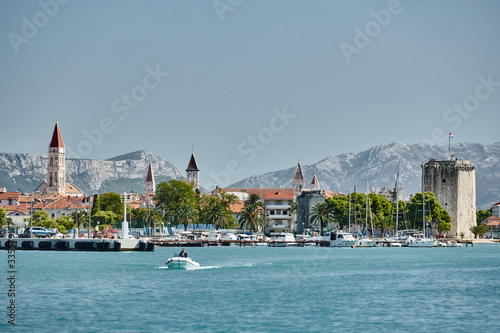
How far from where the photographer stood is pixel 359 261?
255 feet

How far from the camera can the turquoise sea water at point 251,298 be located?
111 ft

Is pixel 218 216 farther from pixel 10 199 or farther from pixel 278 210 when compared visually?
pixel 10 199

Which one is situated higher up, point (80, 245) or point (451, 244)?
point (80, 245)

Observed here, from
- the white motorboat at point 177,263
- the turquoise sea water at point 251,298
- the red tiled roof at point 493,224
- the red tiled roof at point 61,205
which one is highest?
the red tiled roof at point 61,205

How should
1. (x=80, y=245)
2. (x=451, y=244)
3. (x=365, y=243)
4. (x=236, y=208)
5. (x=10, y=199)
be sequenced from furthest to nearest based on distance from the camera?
(x=10, y=199) < (x=236, y=208) < (x=451, y=244) < (x=365, y=243) < (x=80, y=245)

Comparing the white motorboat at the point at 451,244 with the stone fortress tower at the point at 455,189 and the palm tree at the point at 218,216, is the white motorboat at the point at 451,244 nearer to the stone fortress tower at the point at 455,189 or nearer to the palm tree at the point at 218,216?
the stone fortress tower at the point at 455,189

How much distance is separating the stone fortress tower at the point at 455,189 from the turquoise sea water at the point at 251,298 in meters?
73.8

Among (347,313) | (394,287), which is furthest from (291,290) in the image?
(347,313)

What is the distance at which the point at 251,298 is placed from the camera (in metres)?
42.5

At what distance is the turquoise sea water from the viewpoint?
33.7 m

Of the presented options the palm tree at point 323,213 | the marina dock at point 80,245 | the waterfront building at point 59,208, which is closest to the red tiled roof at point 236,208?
the waterfront building at point 59,208

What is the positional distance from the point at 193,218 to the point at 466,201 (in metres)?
48.7

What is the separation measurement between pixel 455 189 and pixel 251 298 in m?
103

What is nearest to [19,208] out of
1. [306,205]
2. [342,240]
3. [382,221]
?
[306,205]
